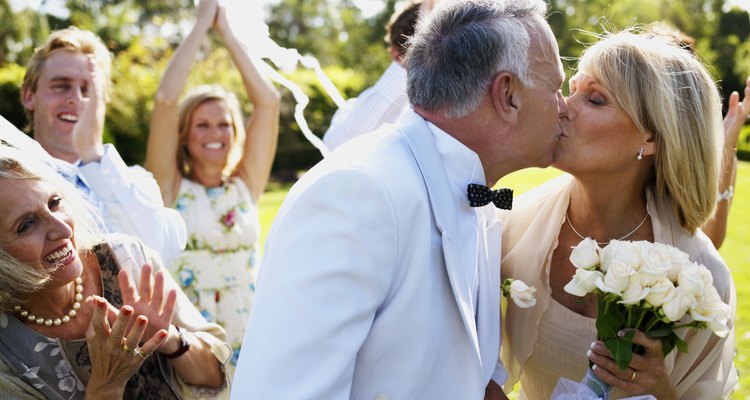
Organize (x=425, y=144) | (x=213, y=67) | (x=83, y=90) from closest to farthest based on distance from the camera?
(x=425, y=144), (x=83, y=90), (x=213, y=67)

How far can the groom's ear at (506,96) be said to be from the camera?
96.9 inches

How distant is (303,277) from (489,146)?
0.79m

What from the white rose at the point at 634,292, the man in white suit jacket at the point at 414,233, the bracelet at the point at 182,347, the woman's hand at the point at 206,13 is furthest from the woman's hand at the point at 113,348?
the woman's hand at the point at 206,13

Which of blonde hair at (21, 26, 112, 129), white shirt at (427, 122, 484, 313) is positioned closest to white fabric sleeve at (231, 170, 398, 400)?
white shirt at (427, 122, 484, 313)

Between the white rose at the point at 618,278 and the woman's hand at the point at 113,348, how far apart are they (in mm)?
1477

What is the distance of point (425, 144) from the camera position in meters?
2.47

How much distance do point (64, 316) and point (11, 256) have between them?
1.05 ft

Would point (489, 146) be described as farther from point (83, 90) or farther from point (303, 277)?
point (83, 90)

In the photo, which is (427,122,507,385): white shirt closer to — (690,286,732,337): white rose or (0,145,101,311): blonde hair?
(690,286,732,337): white rose

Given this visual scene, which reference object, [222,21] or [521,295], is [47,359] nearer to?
[521,295]

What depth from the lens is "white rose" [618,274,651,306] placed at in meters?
2.53

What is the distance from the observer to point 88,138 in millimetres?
4344

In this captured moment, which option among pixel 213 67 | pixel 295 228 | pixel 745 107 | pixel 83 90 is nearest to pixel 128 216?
pixel 83 90

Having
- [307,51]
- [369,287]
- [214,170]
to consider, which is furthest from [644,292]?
[307,51]
